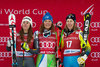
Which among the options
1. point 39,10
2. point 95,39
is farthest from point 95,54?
point 39,10

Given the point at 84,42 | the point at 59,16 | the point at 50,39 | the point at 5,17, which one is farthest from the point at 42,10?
the point at 84,42

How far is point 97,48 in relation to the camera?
4.28m

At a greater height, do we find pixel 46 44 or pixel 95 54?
pixel 46 44

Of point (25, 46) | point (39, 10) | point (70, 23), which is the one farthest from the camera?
point (39, 10)

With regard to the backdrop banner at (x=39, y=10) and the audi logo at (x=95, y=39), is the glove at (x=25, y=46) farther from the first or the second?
the audi logo at (x=95, y=39)

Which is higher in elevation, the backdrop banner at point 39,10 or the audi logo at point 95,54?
the backdrop banner at point 39,10

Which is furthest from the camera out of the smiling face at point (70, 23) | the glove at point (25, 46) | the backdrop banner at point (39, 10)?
the backdrop banner at point (39, 10)

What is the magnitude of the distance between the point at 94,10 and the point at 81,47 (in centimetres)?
156

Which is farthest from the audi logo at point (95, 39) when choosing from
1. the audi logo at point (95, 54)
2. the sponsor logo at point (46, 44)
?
the sponsor logo at point (46, 44)

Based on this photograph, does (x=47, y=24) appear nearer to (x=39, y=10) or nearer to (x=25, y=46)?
(x=25, y=46)

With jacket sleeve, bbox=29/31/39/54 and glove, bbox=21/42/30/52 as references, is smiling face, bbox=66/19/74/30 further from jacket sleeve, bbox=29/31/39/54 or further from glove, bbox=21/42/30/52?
glove, bbox=21/42/30/52

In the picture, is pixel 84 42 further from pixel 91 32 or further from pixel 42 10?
pixel 42 10

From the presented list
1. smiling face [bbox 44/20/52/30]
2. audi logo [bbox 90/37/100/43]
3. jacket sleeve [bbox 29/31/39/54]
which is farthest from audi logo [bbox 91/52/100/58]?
jacket sleeve [bbox 29/31/39/54]

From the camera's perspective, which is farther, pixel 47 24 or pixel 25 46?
pixel 47 24
